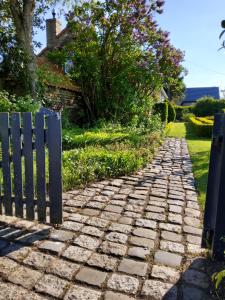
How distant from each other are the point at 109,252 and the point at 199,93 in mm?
65909

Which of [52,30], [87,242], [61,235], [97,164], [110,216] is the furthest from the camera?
[52,30]

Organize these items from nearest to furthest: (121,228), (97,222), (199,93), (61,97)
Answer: (121,228)
(97,222)
(61,97)
(199,93)

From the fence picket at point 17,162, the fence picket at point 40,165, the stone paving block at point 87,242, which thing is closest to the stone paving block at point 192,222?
the stone paving block at point 87,242

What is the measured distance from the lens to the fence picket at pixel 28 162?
3.29m

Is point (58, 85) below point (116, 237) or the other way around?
the other way around

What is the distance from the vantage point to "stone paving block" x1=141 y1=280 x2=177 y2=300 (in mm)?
2271

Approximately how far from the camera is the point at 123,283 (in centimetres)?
242

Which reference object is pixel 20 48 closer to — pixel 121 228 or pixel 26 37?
pixel 26 37

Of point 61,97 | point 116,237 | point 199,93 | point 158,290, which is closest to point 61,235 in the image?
point 116,237

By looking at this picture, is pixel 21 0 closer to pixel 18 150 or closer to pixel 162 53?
pixel 162 53

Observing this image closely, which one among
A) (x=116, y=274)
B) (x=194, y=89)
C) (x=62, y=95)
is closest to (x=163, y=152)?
(x=62, y=95)

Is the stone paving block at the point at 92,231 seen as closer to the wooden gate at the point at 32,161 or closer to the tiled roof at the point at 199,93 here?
the wooden gate at the point at 32,161

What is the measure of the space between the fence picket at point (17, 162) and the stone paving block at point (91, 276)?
1.33m

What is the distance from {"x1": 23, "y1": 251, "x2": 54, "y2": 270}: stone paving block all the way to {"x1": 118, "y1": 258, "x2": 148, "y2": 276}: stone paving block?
685mm
